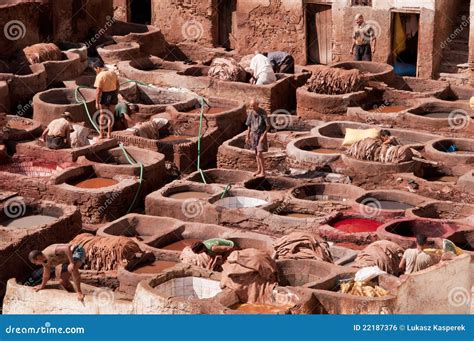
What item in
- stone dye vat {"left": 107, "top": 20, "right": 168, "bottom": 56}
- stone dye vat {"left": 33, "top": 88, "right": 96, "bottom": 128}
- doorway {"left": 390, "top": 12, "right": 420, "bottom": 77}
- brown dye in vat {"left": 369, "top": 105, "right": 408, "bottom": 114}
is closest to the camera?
stone dye vat {"left": 33, "top": 88, "right": 96, "bottom": 128}

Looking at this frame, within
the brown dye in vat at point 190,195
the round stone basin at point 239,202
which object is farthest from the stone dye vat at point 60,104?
the round stone basin at point 239,202

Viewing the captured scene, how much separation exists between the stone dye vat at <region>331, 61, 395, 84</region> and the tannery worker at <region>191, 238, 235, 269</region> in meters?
8.84

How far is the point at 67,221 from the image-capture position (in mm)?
21516

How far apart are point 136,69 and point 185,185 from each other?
6.72 m

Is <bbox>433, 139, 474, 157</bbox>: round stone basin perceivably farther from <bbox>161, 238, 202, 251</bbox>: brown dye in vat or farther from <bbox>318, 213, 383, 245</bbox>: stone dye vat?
<bbox>161, 238, 202, 251</bbox>: brown dye in vat

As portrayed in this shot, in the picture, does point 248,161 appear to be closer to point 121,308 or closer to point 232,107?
point 232,107

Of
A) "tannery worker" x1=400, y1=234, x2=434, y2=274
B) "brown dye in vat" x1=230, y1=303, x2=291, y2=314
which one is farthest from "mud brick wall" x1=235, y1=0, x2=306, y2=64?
"brown dye in vat" x1=230, y1=303, x2=291, y2=314

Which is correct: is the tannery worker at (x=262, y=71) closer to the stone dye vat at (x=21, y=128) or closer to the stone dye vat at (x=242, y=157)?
the stone dye vat at (x=242, y=157)

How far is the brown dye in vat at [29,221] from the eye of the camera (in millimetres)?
21734

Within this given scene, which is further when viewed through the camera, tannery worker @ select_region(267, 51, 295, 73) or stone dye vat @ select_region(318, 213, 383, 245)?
tannery worker @ select_region(267, 51, 295, 73)

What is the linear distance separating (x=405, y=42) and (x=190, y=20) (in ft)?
17.5

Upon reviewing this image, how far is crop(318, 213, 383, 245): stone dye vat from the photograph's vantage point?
2097cm

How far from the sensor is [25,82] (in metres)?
28.0

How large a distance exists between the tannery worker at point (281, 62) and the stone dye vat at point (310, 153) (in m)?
4.19
